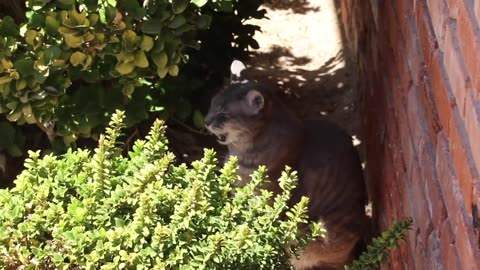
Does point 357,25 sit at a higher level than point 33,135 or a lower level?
higher

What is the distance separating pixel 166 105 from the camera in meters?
6.15

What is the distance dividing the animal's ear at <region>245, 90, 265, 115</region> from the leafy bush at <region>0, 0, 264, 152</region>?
0.39 m

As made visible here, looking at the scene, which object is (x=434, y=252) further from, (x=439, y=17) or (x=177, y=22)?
(x=177, y=22)

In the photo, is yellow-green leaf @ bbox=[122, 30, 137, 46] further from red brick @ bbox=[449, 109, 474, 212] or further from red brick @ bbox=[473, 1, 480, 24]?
red brick @ bbox=[473, 1, 480, 24]

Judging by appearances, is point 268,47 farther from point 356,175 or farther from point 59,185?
point 59,185

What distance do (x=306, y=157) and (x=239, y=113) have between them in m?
0.44

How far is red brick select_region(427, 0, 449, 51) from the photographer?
10.7 feet

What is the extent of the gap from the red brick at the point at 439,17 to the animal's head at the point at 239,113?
6.29 feet

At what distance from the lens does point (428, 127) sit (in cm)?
363

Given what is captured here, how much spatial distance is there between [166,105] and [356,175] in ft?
Result: 4.36

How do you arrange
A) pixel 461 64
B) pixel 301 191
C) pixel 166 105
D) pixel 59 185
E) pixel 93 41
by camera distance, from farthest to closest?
1. pixel 166 105
2. pixel 301 191
3. pixel 93 41
4. pixel 59 185
5. pixel 461 64

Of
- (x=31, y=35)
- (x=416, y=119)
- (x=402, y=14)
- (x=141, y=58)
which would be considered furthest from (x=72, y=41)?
(x=416, y=119)

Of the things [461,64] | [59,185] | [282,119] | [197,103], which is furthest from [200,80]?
[461,64]

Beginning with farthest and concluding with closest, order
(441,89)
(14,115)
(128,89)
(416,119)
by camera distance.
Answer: (128,89) < (14,115) < (416,119) < (441,89)
